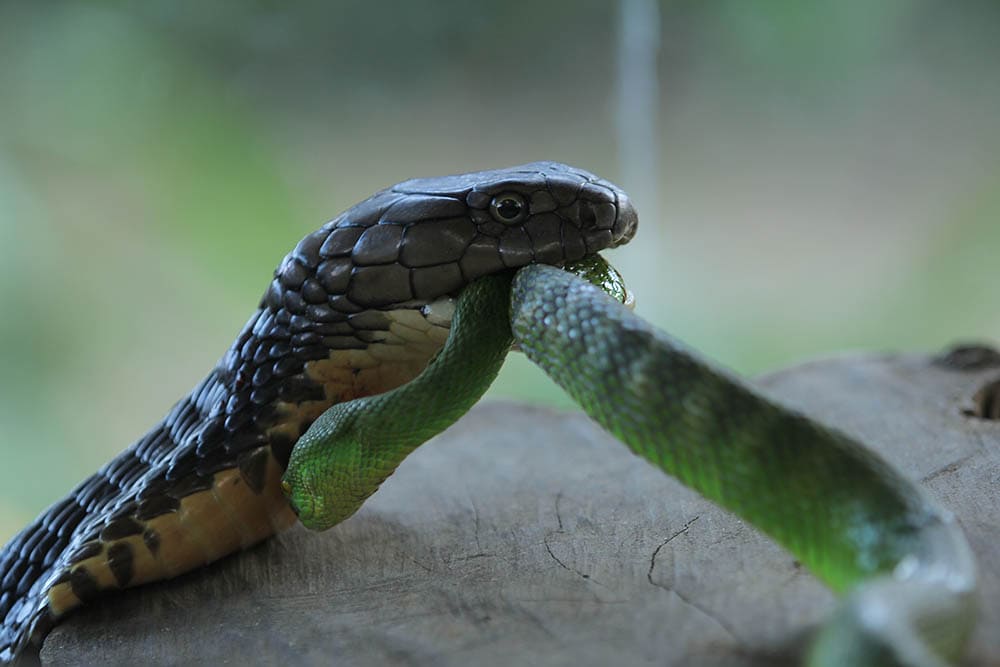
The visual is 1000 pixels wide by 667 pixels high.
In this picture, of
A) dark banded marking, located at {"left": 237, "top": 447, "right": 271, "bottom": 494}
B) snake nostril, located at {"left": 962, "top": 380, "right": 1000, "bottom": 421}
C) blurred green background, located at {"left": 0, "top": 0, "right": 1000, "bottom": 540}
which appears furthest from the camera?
blurred green background, located at {"left": 0, "top": 0, "right": 1000, "bottom": 540}

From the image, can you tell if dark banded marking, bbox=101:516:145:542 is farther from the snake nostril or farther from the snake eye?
the snake nostril

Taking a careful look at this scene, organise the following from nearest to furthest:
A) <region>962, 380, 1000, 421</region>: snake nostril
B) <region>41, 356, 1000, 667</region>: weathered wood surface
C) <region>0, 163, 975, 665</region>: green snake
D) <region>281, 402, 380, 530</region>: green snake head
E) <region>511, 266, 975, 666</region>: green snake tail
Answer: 1. <region>511, 266, 975, 666</region>: green snake tail
2. <region>0, 163, 975, 665</region>: green snake
3. <region>41, 356, 1000, 667</region>: weathered wood surface
4. <region>281, 402, 380, 530</region>: green snake head
5. <region>962, 380, 1000, 421</region>: snake nostril

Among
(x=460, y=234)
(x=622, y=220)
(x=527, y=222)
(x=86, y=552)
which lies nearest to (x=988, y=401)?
(x=622, y=220)

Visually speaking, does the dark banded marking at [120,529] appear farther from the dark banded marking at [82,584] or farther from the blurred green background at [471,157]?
the blurred green background at [471,157]

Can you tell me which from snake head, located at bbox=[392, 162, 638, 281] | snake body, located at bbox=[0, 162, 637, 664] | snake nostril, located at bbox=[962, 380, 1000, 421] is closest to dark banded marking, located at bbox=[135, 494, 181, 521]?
snake body, located at bbox=[0, 162, 637, 664]

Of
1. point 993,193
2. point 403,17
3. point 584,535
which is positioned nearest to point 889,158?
point 993,193

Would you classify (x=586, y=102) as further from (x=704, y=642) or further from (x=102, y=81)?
(x=704, y=642)

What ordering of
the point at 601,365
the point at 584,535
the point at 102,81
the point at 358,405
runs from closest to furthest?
the point at 601,365, the point at 358,405, the point at 584,535, the point at 102,81
